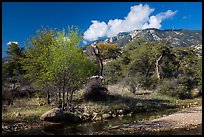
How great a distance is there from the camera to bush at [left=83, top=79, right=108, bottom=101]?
99.7 ft

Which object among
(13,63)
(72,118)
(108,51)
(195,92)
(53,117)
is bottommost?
(72,118)

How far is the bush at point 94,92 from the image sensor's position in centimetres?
3038

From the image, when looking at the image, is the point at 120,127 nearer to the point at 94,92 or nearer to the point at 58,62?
the point at 58,62

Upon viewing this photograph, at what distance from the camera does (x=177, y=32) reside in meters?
183

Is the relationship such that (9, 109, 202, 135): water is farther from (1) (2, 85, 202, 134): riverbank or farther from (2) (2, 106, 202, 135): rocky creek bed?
(1) (2, 85, 202, 134): riverbank

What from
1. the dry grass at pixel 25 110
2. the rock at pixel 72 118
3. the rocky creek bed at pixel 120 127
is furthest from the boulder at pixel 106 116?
the dry grass at pixel 25 110

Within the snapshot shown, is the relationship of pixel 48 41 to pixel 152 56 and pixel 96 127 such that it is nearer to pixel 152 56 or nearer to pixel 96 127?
pixel 96 127

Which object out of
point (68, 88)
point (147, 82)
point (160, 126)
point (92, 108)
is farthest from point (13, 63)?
point (160, 126)

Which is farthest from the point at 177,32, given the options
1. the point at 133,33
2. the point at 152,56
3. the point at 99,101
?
the point at 99,101

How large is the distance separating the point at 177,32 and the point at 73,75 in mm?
166210

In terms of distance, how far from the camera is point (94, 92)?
99.9 ft

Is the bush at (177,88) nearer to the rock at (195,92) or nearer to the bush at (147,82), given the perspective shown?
the rock at (195,92)

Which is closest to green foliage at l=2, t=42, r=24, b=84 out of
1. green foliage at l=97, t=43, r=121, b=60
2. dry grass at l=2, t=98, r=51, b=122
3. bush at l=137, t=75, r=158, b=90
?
dry grass at l=2, t=98, r=51, b=122

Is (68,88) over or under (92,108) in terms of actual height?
over
